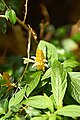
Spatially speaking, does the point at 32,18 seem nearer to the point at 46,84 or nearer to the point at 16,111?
the point at 46,84

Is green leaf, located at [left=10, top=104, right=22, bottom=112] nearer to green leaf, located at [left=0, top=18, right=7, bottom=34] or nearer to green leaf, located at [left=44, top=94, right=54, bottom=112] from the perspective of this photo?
green leaf, located at [left=44, top=94, right=54, bottom=112]

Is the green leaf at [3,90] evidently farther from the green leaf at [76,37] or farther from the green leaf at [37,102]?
the green leaf at [76,37]

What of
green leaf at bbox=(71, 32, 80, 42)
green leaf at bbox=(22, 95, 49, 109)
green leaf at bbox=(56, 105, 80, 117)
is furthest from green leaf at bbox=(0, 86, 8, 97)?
green leaf at bbox=(71, 32, 80, 42)

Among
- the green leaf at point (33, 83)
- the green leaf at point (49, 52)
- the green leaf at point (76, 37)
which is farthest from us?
the green leaf at point (76, 37)

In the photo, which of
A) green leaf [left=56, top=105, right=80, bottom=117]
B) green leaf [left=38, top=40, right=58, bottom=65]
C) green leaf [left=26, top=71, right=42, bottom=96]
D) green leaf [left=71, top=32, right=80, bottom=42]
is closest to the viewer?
green leaf [left=56, top=105, right=80, bottom=117]

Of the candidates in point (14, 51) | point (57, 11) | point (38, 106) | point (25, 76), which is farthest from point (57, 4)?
point (38, 106)

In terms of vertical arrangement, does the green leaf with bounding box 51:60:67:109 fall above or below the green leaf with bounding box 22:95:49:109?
above

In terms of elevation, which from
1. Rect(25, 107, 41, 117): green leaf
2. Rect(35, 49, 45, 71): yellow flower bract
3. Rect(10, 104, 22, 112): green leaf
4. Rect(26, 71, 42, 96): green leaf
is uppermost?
Rect(35, 49, 45, 71): yellow flower bract

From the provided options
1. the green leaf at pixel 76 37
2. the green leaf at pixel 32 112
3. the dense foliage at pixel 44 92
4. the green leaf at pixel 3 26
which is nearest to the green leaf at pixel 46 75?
the dense foliage at pixel 44 92
